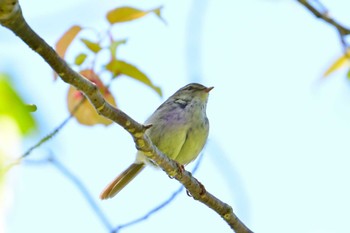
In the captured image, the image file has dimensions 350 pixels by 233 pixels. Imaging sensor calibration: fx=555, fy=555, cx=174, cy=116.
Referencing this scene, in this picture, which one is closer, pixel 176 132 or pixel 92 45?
pixel 92 45

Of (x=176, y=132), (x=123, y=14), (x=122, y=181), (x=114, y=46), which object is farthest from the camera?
(x=122, y=181)

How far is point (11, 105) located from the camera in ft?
2.81

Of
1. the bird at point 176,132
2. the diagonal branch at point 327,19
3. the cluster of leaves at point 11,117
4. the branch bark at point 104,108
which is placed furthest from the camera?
the bird at point 176,132

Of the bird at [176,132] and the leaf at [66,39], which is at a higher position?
the bird at [176,132]

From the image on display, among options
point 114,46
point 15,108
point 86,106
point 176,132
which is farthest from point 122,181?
point 15,108

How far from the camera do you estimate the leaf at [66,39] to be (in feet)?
9.91

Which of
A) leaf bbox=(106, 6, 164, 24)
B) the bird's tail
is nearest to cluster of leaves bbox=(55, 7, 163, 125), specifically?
leaf bbox=(106, 6, 164, 24)

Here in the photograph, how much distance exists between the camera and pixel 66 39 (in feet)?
10.1

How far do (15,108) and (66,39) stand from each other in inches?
89.4

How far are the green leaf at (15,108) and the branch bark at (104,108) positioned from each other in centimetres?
60

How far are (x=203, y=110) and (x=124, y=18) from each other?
2.75 m

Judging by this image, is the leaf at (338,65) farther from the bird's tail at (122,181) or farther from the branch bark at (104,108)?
the bird's tail at (122,181)

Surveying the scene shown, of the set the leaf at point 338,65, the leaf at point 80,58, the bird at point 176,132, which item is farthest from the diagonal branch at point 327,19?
the bird at point 176,132

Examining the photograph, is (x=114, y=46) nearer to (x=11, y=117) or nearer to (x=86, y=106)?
(x=86, y=106)
